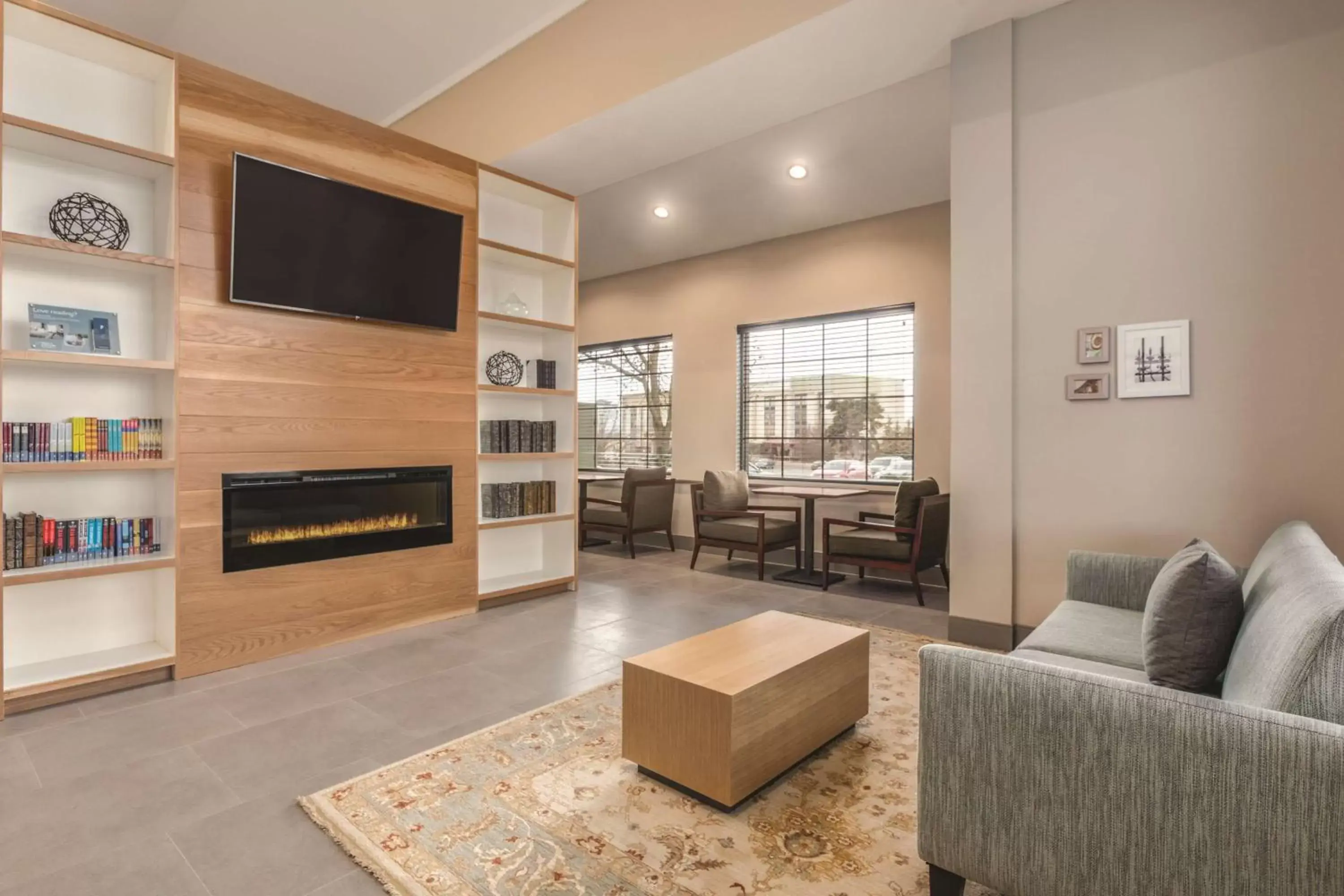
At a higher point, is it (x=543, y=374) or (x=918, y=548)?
(x=543, y=374)

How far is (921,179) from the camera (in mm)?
5492

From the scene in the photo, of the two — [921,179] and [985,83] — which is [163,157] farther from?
[921,179]

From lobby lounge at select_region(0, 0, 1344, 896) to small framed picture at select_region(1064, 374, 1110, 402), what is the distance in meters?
0.03

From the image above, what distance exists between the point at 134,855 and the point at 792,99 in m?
4.60

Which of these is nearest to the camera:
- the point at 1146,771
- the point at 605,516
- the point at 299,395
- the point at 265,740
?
the point at 1146,771

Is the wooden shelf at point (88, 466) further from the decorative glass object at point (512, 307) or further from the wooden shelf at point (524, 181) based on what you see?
the wooden shelf at point (524, 181)

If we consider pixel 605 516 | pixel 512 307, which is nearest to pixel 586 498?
pixel 605 516

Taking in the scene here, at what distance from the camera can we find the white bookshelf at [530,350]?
16.6 feet

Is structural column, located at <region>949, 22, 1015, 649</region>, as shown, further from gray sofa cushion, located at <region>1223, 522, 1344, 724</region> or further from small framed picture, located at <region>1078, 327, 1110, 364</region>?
gray sofa cushion, located at <region>1223, 522, 1344, 724</region>

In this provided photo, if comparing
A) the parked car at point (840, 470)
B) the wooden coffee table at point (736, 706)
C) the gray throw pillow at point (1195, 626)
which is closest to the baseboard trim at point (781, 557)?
the parked car at point (840, 470)

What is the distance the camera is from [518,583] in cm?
502

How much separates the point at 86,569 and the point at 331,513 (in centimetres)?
114

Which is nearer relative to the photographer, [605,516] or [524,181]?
[524,181]

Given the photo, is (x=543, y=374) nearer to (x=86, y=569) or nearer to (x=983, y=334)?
(x=86, y=569)
